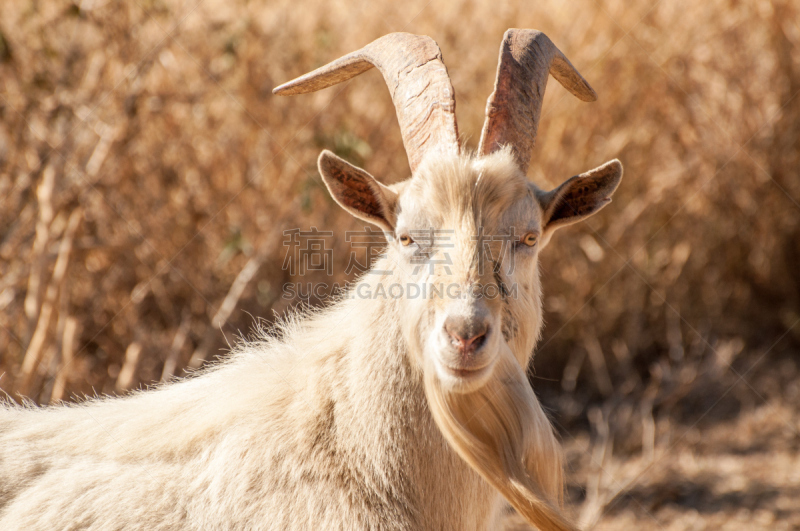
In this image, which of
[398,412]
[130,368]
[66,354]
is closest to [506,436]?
[398,412]

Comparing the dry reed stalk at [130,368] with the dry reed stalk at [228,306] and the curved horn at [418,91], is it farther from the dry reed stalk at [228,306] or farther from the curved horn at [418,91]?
the curved horn at [418,91]

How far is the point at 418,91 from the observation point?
2.79 metres

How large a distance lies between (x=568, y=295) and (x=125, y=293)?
173 inches

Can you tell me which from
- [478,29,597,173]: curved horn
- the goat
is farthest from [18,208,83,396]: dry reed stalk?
[478,29,597,173]: curved horn

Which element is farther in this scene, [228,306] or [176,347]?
[228,306]

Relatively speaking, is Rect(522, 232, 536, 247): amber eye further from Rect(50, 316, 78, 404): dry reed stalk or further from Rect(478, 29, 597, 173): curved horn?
Rect(50, 316, 78, 404): dry reed stalk

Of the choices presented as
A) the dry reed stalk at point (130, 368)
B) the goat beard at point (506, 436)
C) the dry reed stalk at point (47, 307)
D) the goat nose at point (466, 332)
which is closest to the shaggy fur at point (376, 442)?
the goat beard at point (506, 436)

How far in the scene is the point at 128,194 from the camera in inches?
235

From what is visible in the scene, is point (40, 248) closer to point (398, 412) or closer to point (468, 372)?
point (398, 412)

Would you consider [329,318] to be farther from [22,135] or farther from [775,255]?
[775,255]

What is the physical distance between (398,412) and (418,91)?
1.28 meters

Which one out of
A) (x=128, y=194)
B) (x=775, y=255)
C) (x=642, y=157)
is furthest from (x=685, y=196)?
(x=128, y=194)

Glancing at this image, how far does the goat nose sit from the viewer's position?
219 cm

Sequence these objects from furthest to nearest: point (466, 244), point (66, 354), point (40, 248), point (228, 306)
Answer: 1. point (228, 306)
2. point (66, 354)
3. point (40, 248)
4. point (466, 244)
